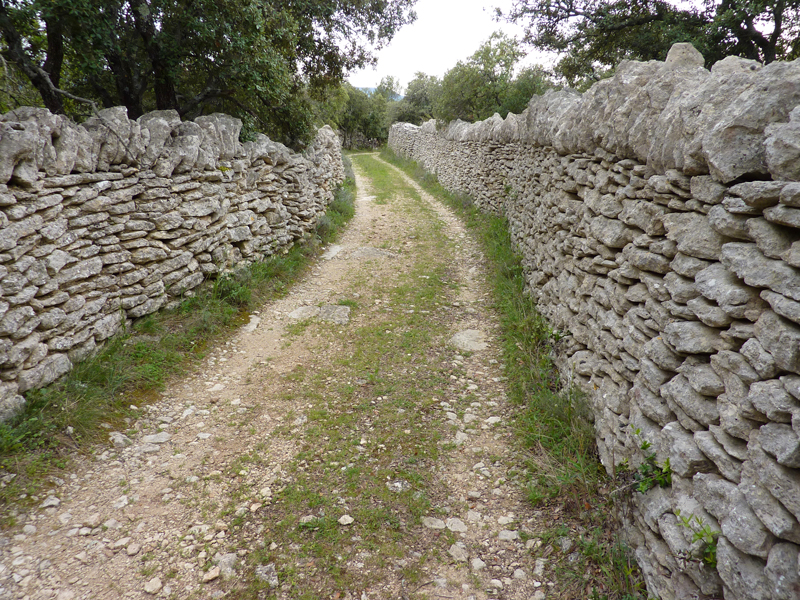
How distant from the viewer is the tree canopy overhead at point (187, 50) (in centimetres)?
618

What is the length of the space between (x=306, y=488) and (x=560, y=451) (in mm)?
2232

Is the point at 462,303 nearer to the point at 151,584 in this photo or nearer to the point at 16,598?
the point at 151,584

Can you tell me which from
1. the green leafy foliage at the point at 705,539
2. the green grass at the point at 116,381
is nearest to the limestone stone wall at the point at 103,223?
the green grass at the point at 116,381

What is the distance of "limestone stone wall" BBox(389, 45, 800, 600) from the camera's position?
81.9 inches

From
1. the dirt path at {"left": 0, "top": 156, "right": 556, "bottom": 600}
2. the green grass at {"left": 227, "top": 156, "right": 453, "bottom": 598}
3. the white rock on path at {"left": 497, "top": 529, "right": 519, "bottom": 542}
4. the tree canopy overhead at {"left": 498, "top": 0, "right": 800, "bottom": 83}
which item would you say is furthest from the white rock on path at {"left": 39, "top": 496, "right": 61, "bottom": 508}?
the tree canopy overhead at {"left": 498, "top": 0, "right": 800, "bottom": 83}

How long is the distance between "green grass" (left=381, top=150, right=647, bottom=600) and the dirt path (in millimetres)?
196

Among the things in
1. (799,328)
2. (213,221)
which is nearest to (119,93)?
(213,221)

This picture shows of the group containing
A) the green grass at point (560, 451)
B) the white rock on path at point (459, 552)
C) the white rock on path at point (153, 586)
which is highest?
the green grass at point (560, 451)

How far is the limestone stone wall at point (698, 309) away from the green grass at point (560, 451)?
16 centimetres

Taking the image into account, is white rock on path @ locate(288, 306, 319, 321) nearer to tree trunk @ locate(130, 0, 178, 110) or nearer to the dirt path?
the dirt path

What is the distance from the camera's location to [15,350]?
384 centimetres

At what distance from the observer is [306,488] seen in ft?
12.3

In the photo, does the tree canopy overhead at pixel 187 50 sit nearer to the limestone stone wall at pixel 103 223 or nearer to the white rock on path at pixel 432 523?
the limestone stone wall at pixel 103 223

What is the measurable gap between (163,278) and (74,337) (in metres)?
1.52
